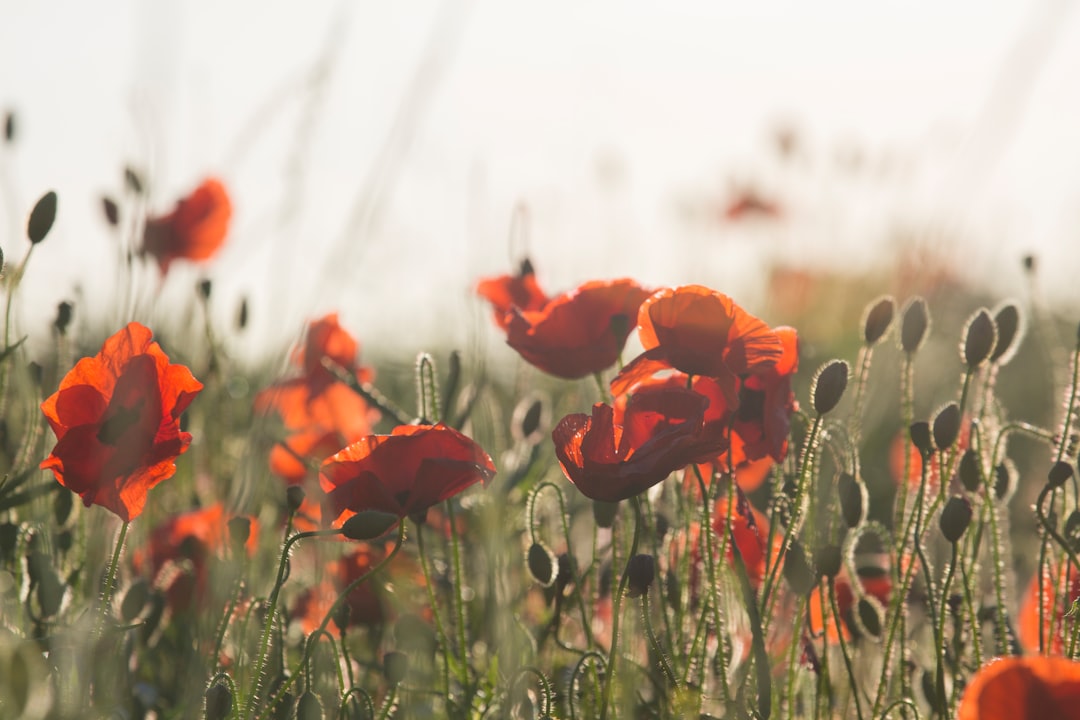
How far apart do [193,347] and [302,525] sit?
2.81 feet

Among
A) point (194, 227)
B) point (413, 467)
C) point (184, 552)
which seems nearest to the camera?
point (413, 467)

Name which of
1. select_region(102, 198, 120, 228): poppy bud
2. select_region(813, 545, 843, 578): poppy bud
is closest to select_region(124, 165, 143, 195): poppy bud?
select_region(102, 198, 120, 228): poppy bud

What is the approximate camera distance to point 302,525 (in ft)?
6.91

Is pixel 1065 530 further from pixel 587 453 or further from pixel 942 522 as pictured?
pixel 587 453

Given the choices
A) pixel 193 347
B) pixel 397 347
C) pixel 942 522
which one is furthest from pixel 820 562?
pixel 397 347

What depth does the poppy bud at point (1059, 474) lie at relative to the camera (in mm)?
1258

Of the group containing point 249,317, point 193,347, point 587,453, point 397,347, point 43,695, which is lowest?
point 43,695

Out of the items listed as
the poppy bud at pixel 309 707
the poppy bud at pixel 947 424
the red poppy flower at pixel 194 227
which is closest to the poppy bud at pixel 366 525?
the poppy bud at pixel 309 707

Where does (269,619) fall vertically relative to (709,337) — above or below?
below

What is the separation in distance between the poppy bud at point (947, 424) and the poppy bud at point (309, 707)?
0.67 m

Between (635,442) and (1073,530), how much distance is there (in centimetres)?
49

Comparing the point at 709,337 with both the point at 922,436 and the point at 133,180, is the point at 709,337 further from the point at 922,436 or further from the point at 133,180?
the point at 133,180

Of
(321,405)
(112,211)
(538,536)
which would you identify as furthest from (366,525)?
(112,211)

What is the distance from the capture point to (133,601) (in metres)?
1.47
